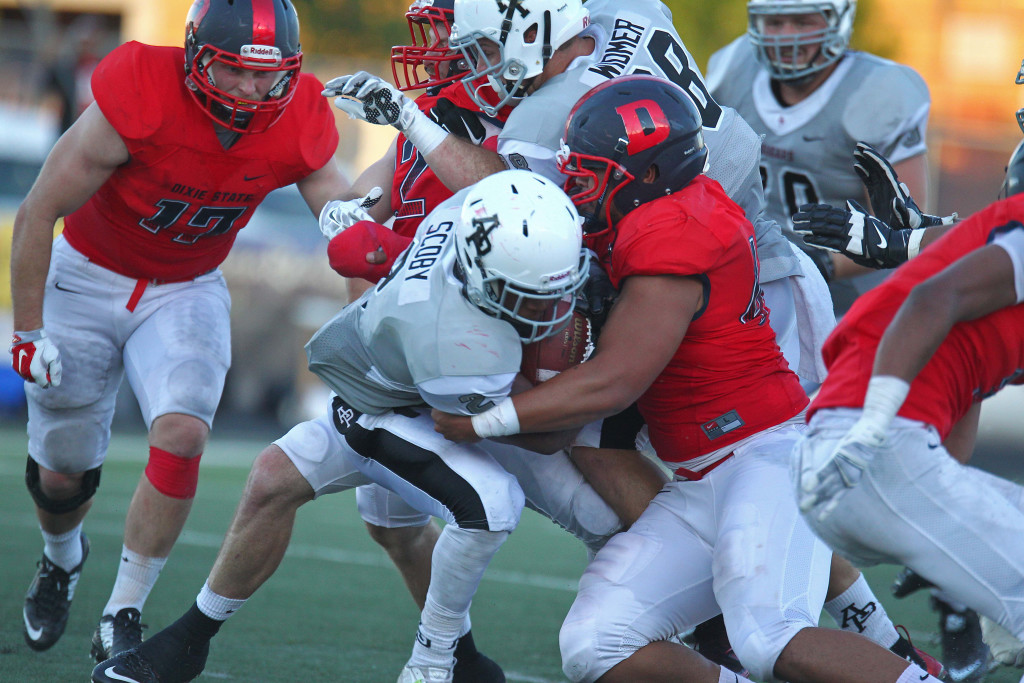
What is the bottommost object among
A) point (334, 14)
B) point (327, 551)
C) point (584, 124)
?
point (334, 14)

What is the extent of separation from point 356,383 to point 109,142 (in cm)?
130

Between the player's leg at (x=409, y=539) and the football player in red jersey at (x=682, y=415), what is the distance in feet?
2.37

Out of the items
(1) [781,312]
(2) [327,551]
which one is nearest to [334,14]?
(2) [327,551]

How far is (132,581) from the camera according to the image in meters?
3.98

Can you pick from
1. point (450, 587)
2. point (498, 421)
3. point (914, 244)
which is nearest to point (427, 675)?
point (450, 587)

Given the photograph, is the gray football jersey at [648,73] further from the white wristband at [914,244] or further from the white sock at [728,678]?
the white sock at [728,678]

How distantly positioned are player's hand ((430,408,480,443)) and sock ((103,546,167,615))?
1.41 m

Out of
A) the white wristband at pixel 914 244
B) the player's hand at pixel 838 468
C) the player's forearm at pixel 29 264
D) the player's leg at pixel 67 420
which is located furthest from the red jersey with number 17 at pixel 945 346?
the player's leg at pixel 67 420

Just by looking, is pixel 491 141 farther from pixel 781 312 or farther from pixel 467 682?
pixel 467 682

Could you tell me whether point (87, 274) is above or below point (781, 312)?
below

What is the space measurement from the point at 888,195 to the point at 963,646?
1.59 metres

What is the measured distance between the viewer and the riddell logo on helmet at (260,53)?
3854 mm

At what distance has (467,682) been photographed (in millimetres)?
3732

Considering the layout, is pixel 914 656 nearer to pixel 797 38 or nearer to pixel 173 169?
pixel 797 38
